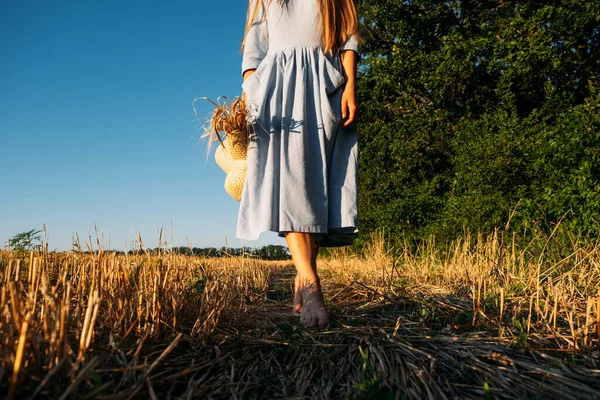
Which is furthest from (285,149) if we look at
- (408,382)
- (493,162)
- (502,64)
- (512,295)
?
(502,64)

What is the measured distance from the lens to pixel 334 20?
9.43ft

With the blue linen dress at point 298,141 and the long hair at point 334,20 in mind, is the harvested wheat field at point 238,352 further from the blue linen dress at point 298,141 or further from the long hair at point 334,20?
the long hair at point 334,20

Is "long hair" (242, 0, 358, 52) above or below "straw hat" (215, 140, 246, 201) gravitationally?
above

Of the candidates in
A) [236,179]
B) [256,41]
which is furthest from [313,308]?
[256,41]

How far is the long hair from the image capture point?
286 centimetres

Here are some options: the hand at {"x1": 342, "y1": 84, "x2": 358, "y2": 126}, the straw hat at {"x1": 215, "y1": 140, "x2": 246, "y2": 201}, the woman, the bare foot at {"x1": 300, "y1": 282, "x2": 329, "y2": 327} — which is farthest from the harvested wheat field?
the hand at {"x1": 342, "y1": 84, "x2": 358, "y2": 126}

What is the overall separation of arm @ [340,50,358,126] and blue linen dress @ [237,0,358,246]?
0.05m

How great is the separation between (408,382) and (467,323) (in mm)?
841

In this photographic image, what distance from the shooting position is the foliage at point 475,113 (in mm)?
7410

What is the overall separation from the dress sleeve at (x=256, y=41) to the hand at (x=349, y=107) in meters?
0.67

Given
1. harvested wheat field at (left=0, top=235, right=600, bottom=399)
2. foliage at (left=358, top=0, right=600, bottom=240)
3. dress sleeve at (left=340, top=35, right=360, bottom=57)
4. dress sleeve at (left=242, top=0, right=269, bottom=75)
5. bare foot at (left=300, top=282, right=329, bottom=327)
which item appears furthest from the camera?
foliage at (left=358, top=0, right=600, bottom=240)

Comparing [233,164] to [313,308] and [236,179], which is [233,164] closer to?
[236,179]

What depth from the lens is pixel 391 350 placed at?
1.77 metres

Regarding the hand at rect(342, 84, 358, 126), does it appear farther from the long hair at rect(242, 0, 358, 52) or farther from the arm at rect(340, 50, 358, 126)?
the long hair at rect(242, 0, 358, 52)
